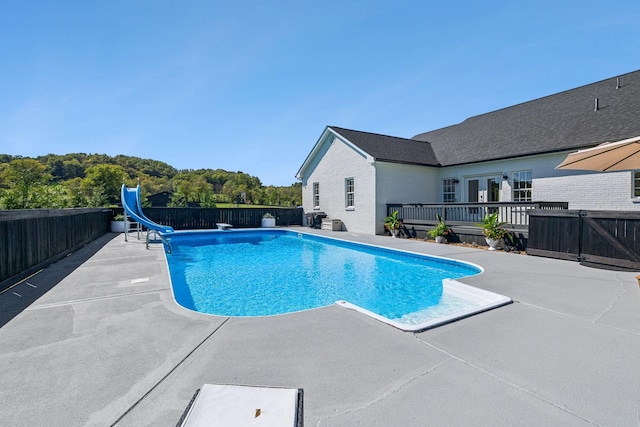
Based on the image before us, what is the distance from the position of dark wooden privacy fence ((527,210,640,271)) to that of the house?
394 cm

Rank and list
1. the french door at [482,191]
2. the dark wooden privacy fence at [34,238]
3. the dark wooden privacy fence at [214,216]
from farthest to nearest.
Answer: the dark wooden privacy fence at [214,216]
the french door at [482,191]
the dark wooden privacy fence at [34,238]

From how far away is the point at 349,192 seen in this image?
52.4 ft

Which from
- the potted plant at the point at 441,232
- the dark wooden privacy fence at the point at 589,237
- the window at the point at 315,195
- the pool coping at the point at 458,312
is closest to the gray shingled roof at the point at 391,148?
the window at the point at 315,195

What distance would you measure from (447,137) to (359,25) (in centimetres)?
876

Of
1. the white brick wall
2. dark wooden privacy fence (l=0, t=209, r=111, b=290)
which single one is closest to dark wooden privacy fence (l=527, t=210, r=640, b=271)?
the white brick wall

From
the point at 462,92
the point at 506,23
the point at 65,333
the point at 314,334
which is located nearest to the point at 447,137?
the point at 462,92

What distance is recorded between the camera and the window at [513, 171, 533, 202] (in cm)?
1212

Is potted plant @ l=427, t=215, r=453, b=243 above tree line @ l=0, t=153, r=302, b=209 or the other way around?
the other way around

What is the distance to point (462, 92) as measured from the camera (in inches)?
638

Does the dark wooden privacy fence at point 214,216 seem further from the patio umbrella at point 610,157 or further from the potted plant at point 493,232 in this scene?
the patio umbrella at point 610,157

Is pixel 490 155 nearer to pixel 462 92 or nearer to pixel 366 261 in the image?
pixel 462 92

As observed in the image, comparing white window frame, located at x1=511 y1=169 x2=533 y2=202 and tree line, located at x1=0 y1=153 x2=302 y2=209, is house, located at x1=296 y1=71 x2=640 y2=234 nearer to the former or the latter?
white window frame, located at x1=511 y1=169 x2=533 y2=202

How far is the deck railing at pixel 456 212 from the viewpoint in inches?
408

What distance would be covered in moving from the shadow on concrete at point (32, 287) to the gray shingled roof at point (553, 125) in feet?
47.9
